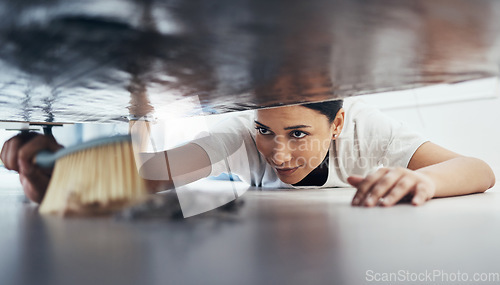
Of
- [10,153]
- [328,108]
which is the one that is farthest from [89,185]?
[328,108]

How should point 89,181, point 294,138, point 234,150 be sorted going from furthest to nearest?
point 234,150
point 294,138
point 89,181

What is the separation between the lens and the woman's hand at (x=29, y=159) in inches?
12.4

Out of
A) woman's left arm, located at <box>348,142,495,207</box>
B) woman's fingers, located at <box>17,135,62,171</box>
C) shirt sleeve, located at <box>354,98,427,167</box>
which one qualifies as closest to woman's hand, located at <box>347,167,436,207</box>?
woman's left arm, located at <box>348,142,495,207</box>

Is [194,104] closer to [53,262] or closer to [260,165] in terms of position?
[53,262]

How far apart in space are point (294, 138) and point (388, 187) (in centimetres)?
22

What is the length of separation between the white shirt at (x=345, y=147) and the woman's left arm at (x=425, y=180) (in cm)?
3

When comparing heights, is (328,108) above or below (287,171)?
above

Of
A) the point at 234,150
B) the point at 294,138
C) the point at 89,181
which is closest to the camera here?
the point at 89,181

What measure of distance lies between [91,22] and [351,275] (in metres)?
0.15

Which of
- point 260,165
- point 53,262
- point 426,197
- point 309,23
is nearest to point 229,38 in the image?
point 309,23

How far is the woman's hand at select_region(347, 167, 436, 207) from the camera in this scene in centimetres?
31

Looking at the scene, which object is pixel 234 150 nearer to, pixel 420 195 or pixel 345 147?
pixel 345 147

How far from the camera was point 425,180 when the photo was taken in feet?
1.12

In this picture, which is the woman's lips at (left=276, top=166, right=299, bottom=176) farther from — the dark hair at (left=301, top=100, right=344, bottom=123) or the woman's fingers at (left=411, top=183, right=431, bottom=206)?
the woman's fingers at (left=411, top=183, right=431, bottom=206)
